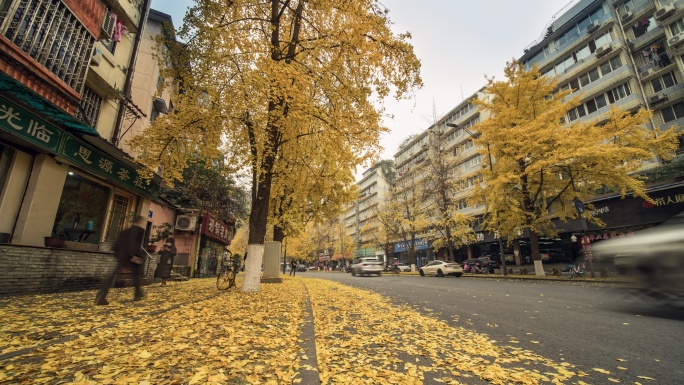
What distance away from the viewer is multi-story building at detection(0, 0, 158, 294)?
251 inches

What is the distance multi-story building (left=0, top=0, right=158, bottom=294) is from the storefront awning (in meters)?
0.02

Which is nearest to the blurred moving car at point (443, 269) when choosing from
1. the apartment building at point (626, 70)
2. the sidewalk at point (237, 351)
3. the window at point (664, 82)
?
the apartment building at point (626, 70)

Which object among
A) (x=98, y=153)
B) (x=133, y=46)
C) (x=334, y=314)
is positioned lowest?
(x=334, y=314)

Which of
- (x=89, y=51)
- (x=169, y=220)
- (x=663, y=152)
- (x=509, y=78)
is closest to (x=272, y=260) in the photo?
(x=169, y=220)

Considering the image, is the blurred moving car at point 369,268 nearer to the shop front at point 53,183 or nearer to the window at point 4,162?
the shop front at point 53,183

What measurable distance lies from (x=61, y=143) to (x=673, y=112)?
35.9 m

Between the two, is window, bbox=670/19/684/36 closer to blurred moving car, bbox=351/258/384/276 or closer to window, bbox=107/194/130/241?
blurred moving car, bbox=351/258/384/276

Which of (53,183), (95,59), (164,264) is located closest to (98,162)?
(53,183)

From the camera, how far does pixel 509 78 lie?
1848 centimetres

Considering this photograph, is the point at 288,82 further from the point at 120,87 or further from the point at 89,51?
the point at 120,87

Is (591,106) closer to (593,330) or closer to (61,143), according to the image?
(593,330)

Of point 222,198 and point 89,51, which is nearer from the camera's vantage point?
point 89,51

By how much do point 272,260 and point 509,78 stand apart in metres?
19.2

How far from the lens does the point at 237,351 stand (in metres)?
3.17
